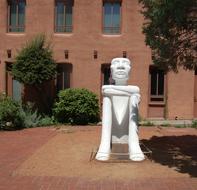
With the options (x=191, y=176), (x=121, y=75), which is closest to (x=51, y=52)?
(x=121, y=75)

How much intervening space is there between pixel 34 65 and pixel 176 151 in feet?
27.4

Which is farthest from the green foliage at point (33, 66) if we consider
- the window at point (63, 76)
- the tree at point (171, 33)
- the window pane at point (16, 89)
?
the tree at point (171, 33)

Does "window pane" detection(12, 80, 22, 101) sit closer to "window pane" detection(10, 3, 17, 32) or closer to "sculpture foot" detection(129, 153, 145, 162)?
"window pane" detection(10, 3, 17, 32)

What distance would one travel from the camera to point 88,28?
20.3 meters

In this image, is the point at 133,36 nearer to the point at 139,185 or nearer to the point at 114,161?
the point at 114,161

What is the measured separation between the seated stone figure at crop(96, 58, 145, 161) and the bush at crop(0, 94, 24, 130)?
6614mm

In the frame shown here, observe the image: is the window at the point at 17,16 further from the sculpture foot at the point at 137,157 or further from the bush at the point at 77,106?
the sculpture foot at the point at 137,157

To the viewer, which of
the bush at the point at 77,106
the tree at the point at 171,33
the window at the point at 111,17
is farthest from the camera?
the window at the point at 111,17

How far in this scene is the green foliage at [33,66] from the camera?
18812mm

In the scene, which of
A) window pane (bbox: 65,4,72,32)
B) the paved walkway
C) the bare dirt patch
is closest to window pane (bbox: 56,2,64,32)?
window pane (bbox: 65,4,72,32)

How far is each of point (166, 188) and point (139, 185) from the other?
1.68ft

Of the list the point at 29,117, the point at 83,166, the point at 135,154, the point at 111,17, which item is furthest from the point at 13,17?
the point at 83,166

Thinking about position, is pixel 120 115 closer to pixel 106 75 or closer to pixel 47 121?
pixel 47 121

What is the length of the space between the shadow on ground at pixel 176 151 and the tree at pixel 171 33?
2208 mm
